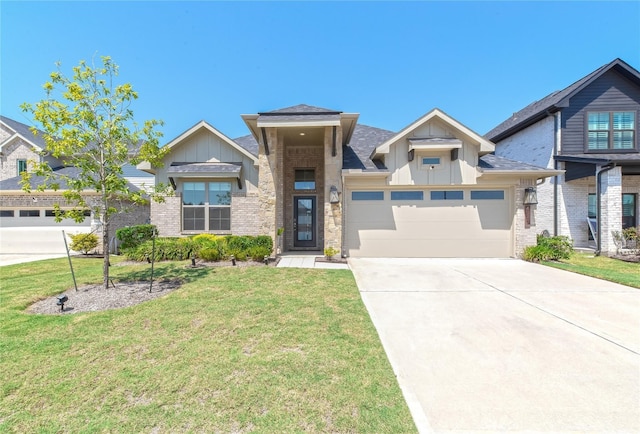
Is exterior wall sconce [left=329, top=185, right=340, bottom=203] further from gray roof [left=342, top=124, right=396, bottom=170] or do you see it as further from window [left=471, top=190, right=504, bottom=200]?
window [left=471, top=190, right=504, bottom=200]

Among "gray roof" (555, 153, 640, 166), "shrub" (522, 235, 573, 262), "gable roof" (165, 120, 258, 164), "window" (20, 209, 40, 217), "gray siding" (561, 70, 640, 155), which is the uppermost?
"gray siding" (561, 70, 640, 155)

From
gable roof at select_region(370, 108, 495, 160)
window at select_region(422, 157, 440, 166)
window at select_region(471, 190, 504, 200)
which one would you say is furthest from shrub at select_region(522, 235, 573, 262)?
window at select_region(422, 157, 440, 166)

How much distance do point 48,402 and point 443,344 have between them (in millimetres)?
4106

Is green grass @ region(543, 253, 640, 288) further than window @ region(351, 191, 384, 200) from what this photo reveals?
No

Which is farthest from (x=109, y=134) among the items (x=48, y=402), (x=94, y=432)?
(x=94, y=432)

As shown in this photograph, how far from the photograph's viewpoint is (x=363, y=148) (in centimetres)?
1143

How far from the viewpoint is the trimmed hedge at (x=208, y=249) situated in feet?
27.3

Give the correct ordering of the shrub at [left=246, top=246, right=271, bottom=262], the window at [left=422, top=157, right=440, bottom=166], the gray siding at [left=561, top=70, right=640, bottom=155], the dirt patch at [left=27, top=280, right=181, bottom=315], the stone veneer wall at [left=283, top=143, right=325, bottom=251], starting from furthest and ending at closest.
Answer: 1. the gray siding at [left=561, top=70, right=640, bottom=155]
2. the stone veneer wall at [left=283, top=143, right=325, bottom=251]
3. the window at [left=422, top=157, right=440, bottom=166]
4. the shrub at [left=246, top=246, right=271, bottom=262]
5. the dirt patch at [left=27, top=280, right=181, bottom=315]

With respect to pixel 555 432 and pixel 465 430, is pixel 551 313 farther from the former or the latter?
pixel 465 430

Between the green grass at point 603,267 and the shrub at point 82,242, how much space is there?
16.7 metres

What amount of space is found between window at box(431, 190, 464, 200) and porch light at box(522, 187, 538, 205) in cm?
214

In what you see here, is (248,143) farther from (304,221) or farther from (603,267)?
(603,267)

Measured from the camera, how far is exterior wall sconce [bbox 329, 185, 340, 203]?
350 inches

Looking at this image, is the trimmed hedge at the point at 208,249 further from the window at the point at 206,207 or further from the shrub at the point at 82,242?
the shrub at the point at 82,242
